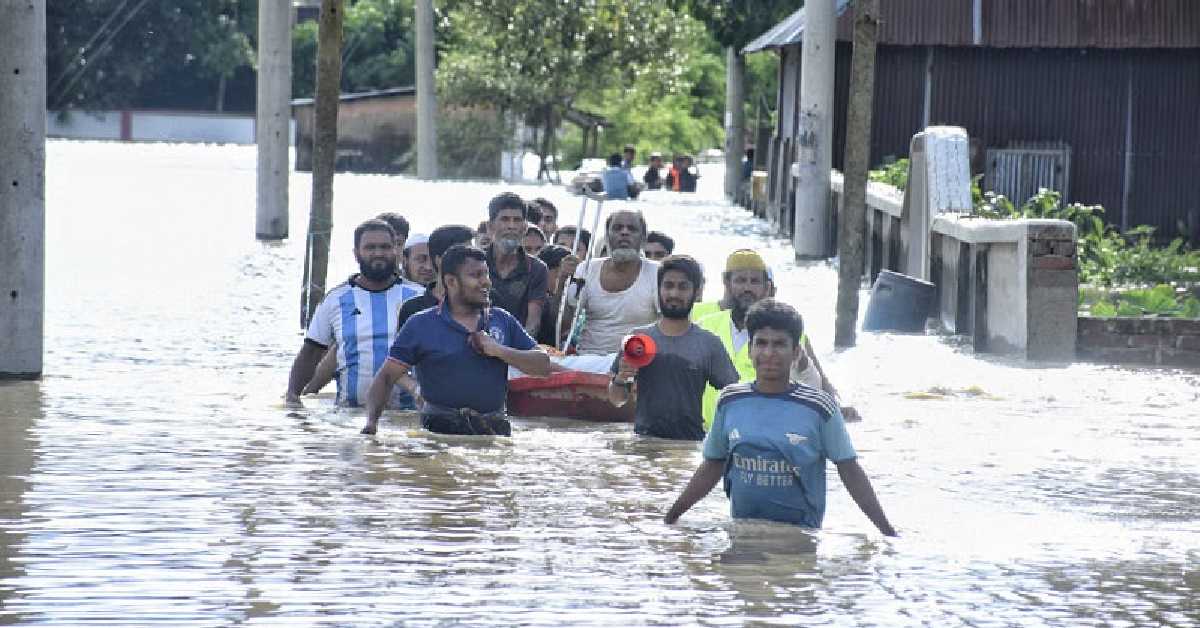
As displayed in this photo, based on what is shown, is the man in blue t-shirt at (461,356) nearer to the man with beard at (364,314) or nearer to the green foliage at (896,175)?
the man with beard at (364,314)

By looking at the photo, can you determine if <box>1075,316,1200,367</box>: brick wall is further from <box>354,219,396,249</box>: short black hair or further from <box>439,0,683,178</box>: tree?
<box>439,0,683,178</box>: tree

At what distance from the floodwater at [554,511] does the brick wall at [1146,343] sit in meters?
0.43

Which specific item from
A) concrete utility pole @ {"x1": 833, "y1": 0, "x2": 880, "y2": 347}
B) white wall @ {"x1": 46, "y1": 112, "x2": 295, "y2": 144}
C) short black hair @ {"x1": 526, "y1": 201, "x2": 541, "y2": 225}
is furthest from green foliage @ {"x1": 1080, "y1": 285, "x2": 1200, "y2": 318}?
white wall @ {"x1": 46, "y1": 112, "x2": 295, "y2": 144}

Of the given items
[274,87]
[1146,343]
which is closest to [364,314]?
[1146,343]

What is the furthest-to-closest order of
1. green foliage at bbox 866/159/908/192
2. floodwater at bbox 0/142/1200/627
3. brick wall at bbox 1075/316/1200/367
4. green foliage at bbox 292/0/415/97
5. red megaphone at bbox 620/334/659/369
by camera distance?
green foliage at bbox 292/0/415/97, green foliage at bbox 866/159/908/192, brick wall at bbox 1075/316/1200/367, red megaphone at bbox 620/334/659/369, floodwater at bbox 0/142/1200/627

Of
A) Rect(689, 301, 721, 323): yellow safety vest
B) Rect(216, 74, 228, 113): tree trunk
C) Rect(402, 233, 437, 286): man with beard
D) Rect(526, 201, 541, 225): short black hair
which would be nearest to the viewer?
Rect(689, 301, 721, 323): yellow safety vest

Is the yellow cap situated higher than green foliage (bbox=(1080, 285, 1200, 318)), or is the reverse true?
the yellow cap

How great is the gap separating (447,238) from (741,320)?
6.25ft

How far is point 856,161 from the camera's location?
756 inches

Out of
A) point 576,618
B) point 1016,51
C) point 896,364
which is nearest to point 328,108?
point 896,364

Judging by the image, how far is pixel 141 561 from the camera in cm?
885

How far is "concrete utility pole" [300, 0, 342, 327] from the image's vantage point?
66.0 ft

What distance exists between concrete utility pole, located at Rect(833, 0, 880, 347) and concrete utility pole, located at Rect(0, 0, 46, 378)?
6.42 metres

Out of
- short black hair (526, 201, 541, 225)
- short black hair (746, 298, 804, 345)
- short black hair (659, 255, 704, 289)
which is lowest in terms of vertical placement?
short black hair (746, 298, 804, 345)
